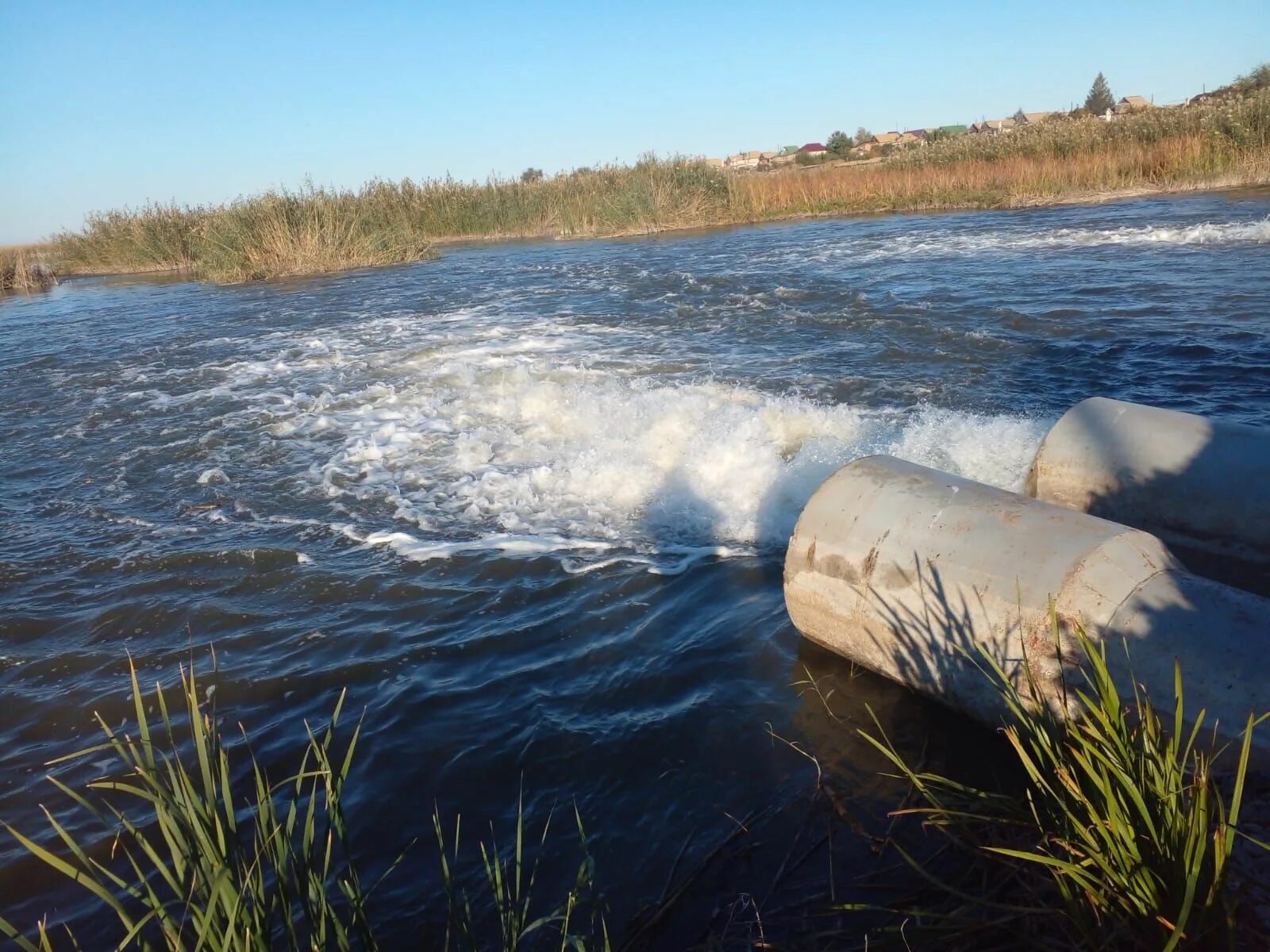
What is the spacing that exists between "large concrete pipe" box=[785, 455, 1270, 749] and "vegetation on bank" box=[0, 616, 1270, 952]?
5.8 inches

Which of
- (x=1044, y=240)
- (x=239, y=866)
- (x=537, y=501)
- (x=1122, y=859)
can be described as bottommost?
(x=537, y=501)

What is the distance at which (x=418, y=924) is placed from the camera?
3.12 meters

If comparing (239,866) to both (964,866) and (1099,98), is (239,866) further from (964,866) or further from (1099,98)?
(1099,98)

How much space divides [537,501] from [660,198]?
2722cm

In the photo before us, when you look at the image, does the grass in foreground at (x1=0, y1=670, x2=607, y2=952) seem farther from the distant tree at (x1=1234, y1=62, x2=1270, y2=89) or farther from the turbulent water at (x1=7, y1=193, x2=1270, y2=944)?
the distant tree at (x1=1234, y1=62, x2=1270, y2=89)

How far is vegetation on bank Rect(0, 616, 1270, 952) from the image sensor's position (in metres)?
1.95

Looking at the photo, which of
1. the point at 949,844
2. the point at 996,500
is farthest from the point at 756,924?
the point at 996,500

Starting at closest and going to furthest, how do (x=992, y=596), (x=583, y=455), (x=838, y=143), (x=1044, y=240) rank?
(x=992, y=596)
(x=583, y=455)
(x=1044, y=240)
(x=838, y=143)

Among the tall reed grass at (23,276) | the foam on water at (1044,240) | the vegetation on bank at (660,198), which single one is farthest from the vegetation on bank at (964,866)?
the tall reed grass at (23,276)

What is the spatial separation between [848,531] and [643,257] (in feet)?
69.7

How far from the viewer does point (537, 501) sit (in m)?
7.13

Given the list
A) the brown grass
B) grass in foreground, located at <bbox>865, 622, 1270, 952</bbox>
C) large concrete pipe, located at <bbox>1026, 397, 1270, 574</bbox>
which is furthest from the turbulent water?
the brown grass

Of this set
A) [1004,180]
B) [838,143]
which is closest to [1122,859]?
[1004,180]

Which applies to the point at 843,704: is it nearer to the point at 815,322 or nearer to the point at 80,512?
the point at 80,512
